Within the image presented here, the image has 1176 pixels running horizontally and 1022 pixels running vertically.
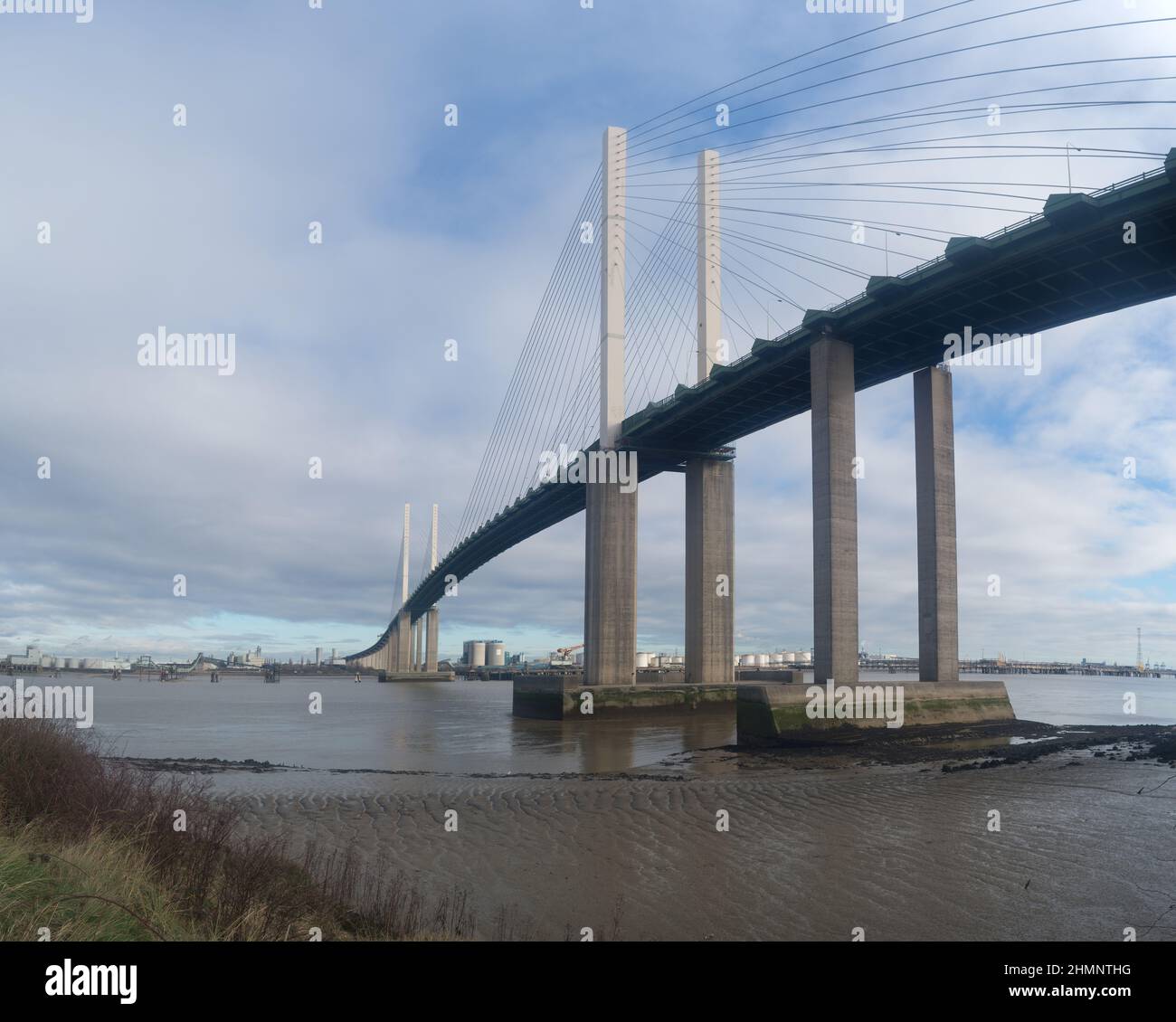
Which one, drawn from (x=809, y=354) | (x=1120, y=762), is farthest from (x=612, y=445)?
(x=1120, y=762)

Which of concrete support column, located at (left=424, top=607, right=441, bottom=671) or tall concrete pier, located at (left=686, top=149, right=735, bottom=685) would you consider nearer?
tall concrete pier, located at (left=686, top=149, right=735, bottom=685)

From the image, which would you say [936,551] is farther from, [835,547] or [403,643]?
[403,643]

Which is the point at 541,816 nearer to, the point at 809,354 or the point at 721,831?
the point at 721,831

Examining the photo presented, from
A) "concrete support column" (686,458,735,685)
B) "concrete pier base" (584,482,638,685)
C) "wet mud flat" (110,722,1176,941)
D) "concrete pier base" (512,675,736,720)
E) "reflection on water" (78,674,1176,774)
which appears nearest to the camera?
"wet mud flat" (110,722,1176,941)

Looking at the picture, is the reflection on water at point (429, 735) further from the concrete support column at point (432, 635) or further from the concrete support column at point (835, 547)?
the concrete support column at point (432, 635)

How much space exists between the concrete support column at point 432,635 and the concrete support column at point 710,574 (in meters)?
73.9

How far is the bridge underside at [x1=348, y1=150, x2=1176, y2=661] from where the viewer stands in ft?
83.9

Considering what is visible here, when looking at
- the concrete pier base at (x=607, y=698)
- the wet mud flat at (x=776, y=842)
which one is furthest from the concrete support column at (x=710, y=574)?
the wet mud flat at (x=776, y=842)

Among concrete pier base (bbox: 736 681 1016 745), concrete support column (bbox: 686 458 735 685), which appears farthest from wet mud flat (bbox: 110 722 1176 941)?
concrete support column (bbox: 686 458 735 685)

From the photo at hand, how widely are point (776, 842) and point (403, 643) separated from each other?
126643mm

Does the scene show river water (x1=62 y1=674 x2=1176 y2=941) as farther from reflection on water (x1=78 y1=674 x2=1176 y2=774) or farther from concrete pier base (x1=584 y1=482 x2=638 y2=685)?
concrete pier base (x1=584 y1=482 x2=638 y2=685)

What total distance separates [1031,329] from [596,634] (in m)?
25.4

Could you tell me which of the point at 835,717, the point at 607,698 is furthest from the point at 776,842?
the point at 607,698

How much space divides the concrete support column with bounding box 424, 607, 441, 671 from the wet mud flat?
10348 cm
